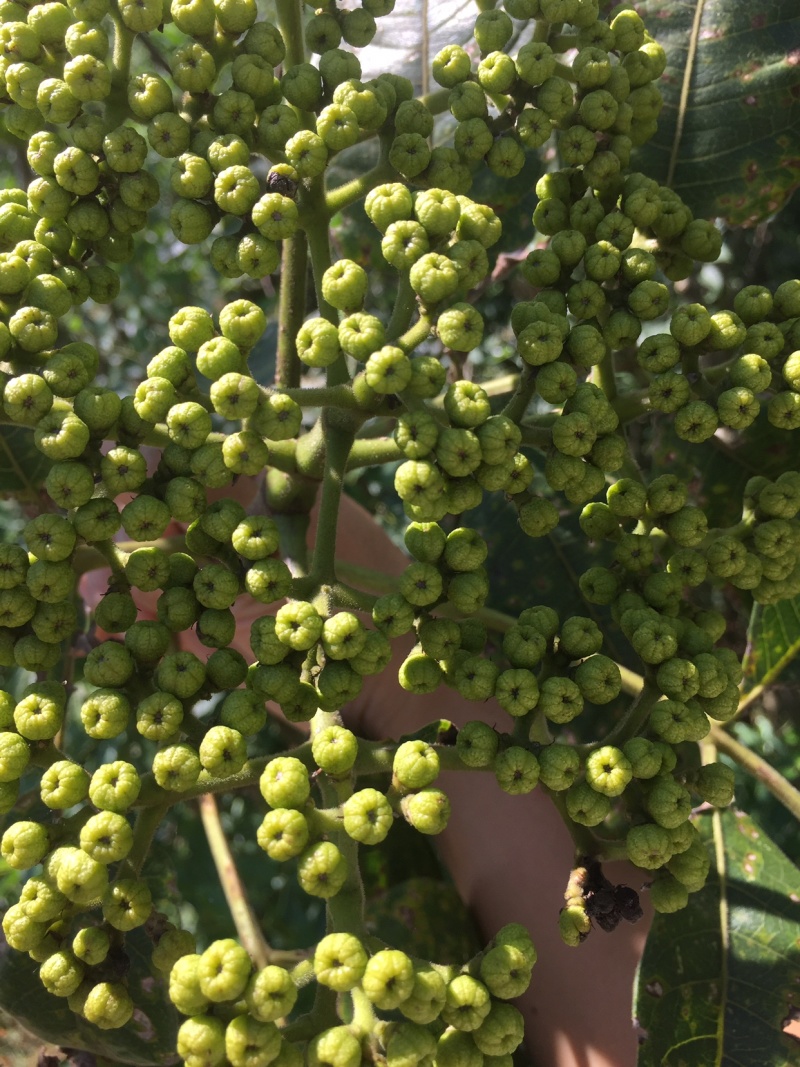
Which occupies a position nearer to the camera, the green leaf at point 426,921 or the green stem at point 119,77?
the green stem at point 119,77

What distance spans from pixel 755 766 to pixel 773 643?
33 cm

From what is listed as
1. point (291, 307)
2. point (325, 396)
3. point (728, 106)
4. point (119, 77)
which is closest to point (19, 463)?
point (291, 307)

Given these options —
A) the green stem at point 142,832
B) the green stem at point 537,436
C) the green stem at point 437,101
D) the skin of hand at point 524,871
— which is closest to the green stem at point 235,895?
the skin of hand at point 524,871

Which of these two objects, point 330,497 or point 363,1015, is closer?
point 363,1015

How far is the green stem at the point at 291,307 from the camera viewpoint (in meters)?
1.80

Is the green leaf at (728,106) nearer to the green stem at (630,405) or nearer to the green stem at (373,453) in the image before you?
the green stem at (630,405)

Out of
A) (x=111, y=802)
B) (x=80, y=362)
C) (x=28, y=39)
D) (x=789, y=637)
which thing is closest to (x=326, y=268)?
(x=80, y=362)

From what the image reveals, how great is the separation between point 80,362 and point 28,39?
0.54m

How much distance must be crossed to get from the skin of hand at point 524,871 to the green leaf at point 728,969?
20 cm

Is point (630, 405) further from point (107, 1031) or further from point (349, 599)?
point (107, 1031)

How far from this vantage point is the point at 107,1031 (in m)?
1.82

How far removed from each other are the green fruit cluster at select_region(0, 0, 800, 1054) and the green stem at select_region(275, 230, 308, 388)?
0.94 feet

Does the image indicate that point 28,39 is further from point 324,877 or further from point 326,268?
point 324,877

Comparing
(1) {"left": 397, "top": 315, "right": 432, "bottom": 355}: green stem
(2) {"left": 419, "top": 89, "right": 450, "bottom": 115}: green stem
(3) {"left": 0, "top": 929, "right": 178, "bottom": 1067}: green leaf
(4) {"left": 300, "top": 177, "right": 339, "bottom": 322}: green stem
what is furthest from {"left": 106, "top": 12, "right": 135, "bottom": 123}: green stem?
(3) {"left": 0, "top": 929, "right": 178, "bottom": 1067}: green leaf
